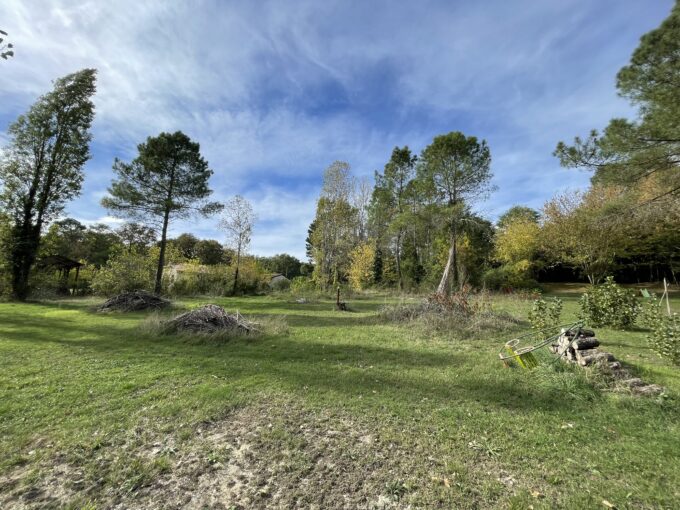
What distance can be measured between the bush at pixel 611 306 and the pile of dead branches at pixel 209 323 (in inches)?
333

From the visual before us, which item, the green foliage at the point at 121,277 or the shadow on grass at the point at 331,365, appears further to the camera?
the green foliage at the point at 121,277

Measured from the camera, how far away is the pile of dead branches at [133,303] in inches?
436

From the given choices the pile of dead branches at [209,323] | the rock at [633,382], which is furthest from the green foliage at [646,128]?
the pile of dead branches at [209,323]

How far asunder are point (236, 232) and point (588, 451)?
19.9 m

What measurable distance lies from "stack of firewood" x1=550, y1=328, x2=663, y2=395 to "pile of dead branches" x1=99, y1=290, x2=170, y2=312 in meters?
12.7

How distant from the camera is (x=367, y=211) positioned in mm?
25750

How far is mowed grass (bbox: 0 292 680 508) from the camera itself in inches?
84.3

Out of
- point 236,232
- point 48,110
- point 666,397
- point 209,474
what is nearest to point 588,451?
point 666,397

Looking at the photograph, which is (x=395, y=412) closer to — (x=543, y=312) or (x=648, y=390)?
(x=648, y=390)

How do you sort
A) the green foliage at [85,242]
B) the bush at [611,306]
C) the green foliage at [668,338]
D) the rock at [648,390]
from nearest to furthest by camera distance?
1. the rock at [648,390]
2. the green foliage at [668,338]
3. the bush at [611,306]
4. the green foliage at [85,242]

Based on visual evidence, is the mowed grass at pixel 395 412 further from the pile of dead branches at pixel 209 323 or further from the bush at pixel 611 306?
the bush at pixel 611 306

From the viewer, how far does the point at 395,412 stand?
10.6ft

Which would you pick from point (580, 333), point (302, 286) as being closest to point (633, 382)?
point (580, 333)

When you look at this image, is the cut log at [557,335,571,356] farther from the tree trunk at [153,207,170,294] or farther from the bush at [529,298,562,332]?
the tree trunk at [153,207,170,294]
